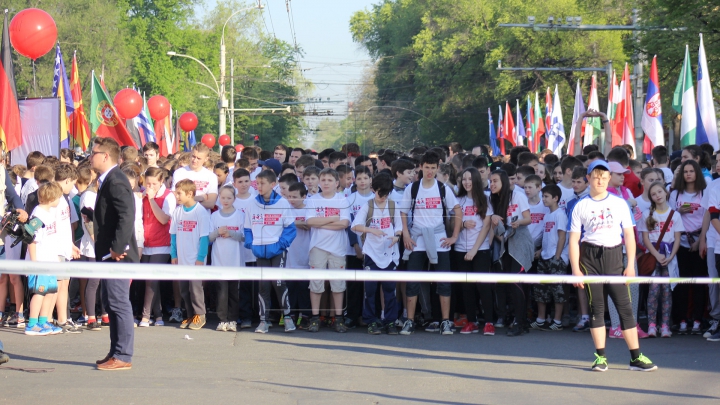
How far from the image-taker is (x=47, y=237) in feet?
31.2

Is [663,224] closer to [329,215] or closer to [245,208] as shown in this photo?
[329,215]

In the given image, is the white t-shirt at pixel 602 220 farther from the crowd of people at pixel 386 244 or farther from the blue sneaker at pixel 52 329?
the blue sneaker at pixel 52 329

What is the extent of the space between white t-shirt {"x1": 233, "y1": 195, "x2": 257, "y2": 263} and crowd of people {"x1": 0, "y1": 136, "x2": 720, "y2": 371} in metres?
0.02

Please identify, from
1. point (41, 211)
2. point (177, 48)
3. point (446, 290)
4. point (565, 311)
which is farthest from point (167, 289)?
point (177, 48)

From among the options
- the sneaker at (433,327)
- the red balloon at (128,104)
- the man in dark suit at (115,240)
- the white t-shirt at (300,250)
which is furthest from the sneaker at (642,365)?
the red balloon at (128,104)

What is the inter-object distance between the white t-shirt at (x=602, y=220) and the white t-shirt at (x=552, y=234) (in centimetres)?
217

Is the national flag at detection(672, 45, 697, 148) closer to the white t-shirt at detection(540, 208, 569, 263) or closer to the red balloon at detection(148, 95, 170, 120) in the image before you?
the white t-shirt at detection(540, 208, 569, 263)

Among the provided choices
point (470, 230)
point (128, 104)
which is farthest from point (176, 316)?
point (128, 104)

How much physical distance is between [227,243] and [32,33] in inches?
258

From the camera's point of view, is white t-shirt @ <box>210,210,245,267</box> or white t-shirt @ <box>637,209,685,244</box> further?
white t-shirt @ <box>210,210,245,267</box>

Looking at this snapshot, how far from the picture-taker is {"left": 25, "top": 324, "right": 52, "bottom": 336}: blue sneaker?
962 centimetres

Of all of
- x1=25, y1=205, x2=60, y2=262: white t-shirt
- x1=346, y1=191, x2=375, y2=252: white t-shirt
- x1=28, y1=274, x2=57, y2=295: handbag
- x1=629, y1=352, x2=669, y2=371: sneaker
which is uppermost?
x1=346, y1=191, x2=375, y2=252: white t-shirt

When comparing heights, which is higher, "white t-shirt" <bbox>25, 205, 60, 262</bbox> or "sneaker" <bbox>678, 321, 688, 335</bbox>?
"white t-shirt" <bbox>25, 205, 60, 262</bbox>

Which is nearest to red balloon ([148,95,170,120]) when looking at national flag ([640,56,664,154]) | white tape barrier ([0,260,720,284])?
national flag ([640,56,664,154])
